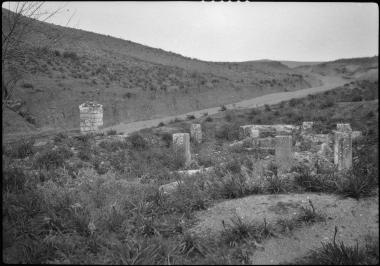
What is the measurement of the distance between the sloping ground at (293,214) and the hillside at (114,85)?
7057 mm

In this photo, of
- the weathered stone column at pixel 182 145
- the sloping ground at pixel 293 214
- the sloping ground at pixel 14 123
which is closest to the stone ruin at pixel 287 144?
the weathered stone column at pixel 182 145

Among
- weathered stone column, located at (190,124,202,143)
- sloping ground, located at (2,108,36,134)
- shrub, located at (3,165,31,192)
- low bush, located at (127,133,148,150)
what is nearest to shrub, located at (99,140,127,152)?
Result: low bush, located at (127,133,148,150)

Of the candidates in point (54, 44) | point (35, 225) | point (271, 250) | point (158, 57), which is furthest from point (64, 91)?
point (158, 57)

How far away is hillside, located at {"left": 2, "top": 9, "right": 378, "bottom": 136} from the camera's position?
2378cm

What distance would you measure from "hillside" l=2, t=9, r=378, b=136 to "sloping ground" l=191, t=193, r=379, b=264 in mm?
7057

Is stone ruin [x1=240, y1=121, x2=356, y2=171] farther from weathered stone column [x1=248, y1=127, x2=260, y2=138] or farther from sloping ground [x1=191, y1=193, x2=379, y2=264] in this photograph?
sloping ground [x1=191, y1=193, x2=379, y2=264]

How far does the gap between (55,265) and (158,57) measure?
52.0m

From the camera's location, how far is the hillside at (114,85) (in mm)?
23778

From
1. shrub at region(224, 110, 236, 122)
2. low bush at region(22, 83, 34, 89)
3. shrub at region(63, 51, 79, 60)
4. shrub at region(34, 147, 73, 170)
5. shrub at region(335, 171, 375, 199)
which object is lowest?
shrub at region(34, 147, 73, 170)

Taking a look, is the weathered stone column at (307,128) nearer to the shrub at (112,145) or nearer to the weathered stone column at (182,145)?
the weathered stone column at (182,145)

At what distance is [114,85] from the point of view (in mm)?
32125

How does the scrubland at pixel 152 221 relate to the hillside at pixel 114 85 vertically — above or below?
below

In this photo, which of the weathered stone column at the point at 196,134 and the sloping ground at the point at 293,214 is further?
the weathered stone column at the point at 196,134

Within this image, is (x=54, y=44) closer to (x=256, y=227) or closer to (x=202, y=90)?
(x=256, y=227)
